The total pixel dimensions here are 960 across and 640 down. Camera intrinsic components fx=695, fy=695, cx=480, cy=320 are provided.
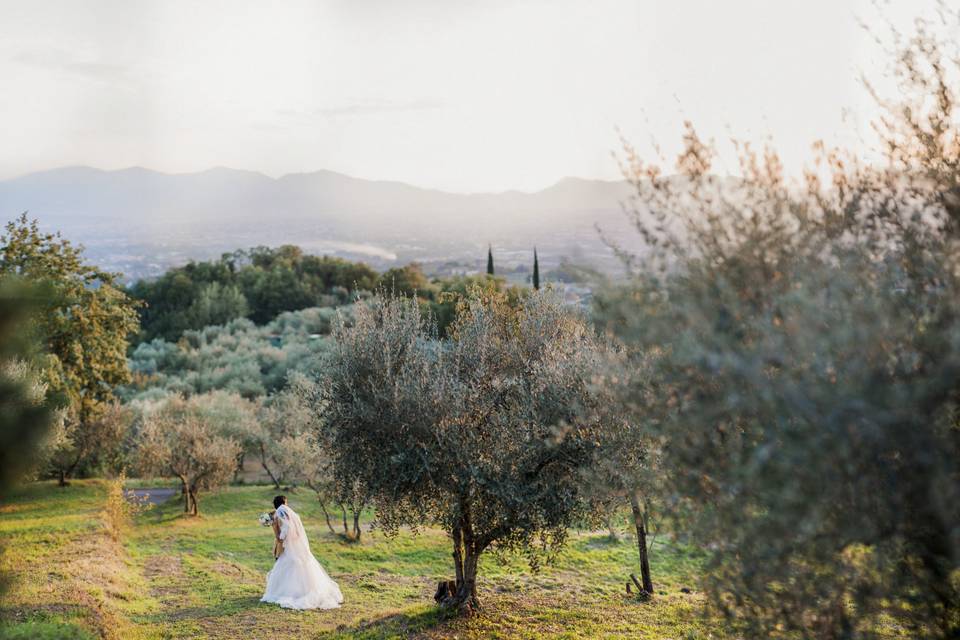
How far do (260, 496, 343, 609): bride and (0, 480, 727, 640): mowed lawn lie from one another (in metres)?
0.52

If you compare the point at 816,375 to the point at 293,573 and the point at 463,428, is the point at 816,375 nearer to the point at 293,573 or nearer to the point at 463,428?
the point at 463,428

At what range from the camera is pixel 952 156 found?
7.15m

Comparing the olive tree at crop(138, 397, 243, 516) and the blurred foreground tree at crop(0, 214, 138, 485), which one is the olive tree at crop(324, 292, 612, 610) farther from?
the blurred foreground tree at crop(0, 214, 138, 485)

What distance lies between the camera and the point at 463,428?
13523mm

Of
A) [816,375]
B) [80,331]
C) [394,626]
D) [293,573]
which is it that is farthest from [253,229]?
[816,375]

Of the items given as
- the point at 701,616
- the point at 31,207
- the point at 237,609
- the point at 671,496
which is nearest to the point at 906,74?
the point at 671,496

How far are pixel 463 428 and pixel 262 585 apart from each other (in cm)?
1033

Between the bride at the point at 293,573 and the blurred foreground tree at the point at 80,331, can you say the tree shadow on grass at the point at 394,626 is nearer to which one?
the bride at the point at 293,573

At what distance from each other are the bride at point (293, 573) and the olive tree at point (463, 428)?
4.68 m

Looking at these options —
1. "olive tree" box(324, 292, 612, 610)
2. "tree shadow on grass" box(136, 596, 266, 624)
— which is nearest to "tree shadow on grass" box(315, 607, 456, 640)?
"olive tree" box(324, 292, 612, 610)

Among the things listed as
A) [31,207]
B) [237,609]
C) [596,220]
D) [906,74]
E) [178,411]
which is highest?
[31,207]

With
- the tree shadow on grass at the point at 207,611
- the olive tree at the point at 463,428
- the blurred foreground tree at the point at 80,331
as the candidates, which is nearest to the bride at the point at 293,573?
the tree shadow on grass at the point at 207,611

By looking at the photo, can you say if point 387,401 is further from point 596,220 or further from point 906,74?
point 906,74

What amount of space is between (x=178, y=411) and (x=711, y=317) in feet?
136
